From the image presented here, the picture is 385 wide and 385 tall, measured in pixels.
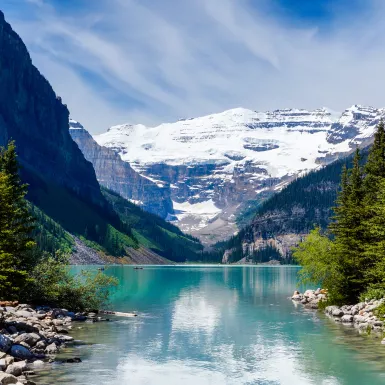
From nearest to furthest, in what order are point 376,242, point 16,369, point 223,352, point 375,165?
point 16,369 → point 223,352 → point 376,242 → point 375,165

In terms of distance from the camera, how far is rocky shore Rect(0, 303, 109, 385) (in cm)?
3575

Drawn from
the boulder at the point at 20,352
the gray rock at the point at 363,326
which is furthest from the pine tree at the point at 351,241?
the boulder at the point at 20,352

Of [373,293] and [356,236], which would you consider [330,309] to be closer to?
[373,293]

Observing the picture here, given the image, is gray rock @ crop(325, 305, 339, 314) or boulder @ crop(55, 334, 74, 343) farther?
gray rock @ crop(325, 305, 339, 314)

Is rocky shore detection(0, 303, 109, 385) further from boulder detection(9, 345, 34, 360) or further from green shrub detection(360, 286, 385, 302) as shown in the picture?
green shrub detection(360, 286, 385, 302)

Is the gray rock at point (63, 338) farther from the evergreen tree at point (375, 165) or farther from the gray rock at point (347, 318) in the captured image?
the evergreen tree at point (375, 165)

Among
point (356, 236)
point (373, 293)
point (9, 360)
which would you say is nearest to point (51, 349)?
point (9, 360)

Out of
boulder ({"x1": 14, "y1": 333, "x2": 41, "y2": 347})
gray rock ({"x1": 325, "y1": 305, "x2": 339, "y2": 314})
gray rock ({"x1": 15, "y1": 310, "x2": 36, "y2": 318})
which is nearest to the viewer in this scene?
boulder ({"x1": 14, "y1": 333, "x2": 41, "y2": 347})

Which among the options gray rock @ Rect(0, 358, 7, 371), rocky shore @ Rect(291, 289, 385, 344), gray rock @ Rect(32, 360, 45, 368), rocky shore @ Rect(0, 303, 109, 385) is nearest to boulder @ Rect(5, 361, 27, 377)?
rocky shore @ Rect(0, 303, 109, 385)

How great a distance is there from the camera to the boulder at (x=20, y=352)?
130 ft

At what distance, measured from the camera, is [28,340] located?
43469 millimetres

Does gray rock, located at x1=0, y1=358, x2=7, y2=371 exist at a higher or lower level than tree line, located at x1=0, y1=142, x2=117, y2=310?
lower

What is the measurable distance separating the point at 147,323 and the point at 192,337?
1081 centimetres

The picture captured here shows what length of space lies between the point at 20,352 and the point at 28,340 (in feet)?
11.1
